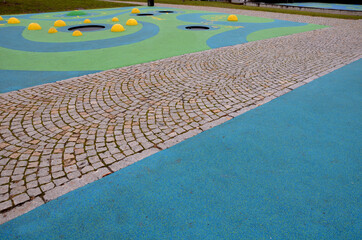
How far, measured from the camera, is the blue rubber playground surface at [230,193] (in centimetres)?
262

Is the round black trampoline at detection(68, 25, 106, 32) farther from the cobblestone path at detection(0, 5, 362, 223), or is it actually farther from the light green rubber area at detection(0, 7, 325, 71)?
the cobblestone path at detection(0, 5, 362, 223)

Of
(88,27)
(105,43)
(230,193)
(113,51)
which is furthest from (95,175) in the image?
(88,27)

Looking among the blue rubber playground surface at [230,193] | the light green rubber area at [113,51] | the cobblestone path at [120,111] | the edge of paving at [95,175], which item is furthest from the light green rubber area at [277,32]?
the blue rubber playground surface at [230,193]

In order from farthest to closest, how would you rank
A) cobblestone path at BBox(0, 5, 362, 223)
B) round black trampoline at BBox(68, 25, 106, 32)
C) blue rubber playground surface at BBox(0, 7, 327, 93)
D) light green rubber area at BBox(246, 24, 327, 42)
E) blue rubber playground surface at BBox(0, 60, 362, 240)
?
round black trampoline at BBox(68, 25, 106, 32) → light green rubber area at BBox(246, 24, 327, 42) → blue rubber playground surface at BBox(0, 7, 327, 93) → cobblestone path at BBox(0, 5, 362, 223) → blue rubber playground surface at BBox(0, 60, 362, 240)

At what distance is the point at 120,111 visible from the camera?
16.3 ft

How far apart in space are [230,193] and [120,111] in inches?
112

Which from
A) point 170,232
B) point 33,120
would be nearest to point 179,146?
point 170,232

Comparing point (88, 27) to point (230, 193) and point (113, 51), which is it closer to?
point (113, 51)

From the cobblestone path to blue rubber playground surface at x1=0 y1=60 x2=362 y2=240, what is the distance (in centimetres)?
30

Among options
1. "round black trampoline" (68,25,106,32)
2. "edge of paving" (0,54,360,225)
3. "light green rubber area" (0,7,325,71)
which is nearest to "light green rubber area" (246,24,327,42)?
"light green rubber area" (0,7,325,71)

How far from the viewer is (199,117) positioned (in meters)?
4.75

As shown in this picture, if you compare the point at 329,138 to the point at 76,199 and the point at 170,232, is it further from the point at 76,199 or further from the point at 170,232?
the point at 76,199

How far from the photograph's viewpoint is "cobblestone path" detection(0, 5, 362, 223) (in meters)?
3.37

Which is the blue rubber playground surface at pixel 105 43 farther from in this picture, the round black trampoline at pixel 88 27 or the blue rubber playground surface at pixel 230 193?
the blue rubber playground surface at pixel 230 193
